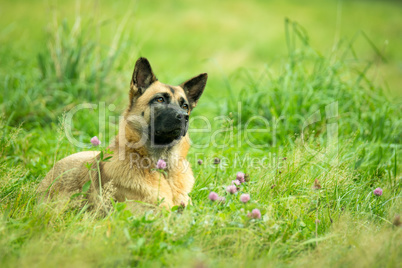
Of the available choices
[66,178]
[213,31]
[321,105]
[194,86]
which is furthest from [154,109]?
[213,31]

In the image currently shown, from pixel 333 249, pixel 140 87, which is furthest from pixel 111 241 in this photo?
pixel 140 87

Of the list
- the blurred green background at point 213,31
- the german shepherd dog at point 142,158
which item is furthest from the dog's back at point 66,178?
the blurred green background at point 213,31

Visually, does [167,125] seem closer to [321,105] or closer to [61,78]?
[321,105]

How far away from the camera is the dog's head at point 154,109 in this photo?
346cm

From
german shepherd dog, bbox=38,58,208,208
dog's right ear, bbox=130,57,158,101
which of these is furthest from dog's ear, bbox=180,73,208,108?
dog's right ear, bbox=130,57,158,101

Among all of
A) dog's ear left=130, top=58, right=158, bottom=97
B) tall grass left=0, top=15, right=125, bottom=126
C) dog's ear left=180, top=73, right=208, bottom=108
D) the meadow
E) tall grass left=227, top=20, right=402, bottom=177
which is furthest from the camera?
tall grass left=0, top=15, right=125, bottom=126

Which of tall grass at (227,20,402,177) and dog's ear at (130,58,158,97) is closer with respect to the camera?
dog's ear at (130,58,158,97)

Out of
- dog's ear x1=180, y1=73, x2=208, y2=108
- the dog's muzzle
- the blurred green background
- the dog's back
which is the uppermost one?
the blurred green background

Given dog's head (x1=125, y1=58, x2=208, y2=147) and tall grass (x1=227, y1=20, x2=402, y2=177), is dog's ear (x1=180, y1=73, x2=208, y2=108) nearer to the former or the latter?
dog's head (x1=125, y1=58, x2=208, y2=147)

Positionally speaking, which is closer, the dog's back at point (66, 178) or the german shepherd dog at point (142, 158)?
the german shepherd dog at point (142, 158)

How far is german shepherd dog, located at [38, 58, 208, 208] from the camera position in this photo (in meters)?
3.09

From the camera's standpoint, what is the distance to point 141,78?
372 cm

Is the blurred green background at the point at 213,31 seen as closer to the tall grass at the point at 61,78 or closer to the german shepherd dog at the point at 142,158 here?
the tall grass at the point at 61,78

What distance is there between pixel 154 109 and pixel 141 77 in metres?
0.40
